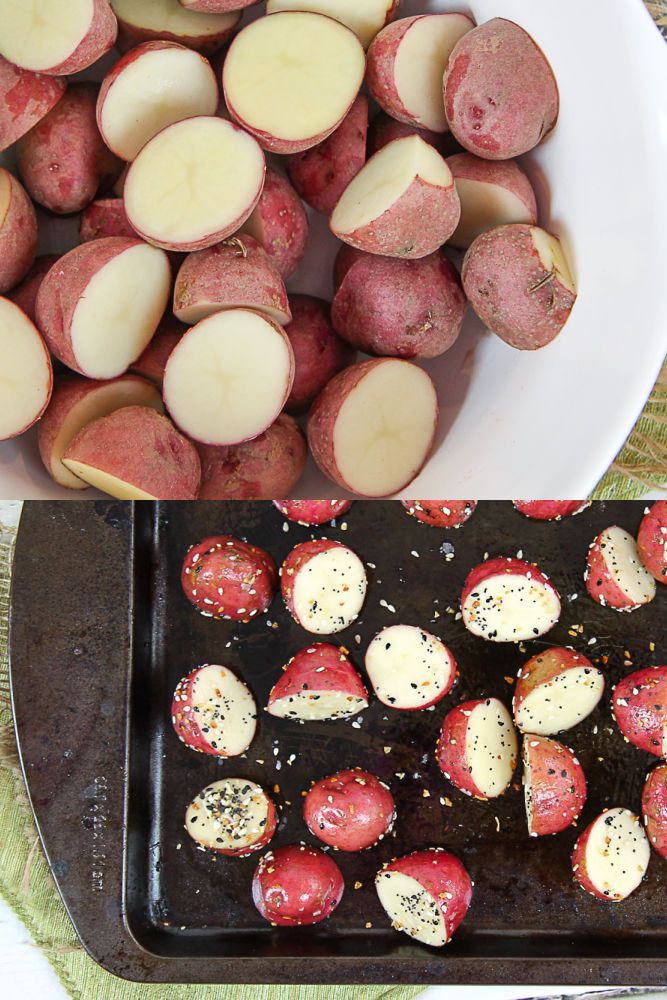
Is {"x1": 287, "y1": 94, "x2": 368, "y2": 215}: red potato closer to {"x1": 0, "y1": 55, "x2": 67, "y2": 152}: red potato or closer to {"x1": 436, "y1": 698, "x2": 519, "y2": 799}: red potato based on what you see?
{"x1": 0, "y1": 55, "x2": 67, "y2": 152}: red potato

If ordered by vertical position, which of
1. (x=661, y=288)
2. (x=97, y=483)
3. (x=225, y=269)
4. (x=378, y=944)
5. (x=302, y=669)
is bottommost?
(x=378, y=944)

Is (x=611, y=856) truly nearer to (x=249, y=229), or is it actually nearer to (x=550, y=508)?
(x=550, y=508)

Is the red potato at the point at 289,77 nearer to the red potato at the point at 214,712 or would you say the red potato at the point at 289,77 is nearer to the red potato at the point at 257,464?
the red potato at the point at 257,464

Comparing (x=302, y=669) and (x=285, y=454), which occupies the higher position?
(x=285, y=454)

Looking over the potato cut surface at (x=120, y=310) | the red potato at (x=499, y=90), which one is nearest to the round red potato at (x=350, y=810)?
the potato cut surface at (x=120, y=310)

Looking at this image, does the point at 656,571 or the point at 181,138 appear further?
the point at 656,571

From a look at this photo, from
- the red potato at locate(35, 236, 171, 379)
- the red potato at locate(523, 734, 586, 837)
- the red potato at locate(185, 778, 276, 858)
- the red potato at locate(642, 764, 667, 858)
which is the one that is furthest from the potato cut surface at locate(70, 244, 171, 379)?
the red potato at locate(642, 764, 667, 858)

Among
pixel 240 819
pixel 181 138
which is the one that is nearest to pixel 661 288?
pixel 181 138

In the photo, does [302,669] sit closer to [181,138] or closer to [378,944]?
[378,944]
